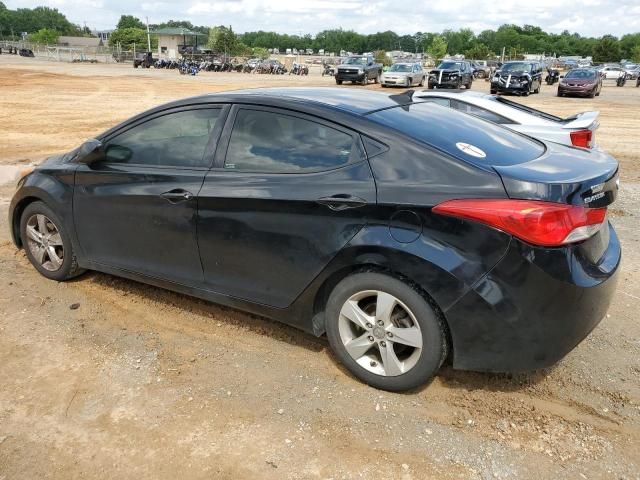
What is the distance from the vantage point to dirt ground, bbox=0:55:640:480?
271 centimetres

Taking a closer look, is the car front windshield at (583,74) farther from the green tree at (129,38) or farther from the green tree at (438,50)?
the green tree at (129,38)

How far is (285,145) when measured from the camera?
3430 mm

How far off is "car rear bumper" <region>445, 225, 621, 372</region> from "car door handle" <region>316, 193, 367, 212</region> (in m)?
0.73

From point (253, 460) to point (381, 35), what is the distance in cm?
18054

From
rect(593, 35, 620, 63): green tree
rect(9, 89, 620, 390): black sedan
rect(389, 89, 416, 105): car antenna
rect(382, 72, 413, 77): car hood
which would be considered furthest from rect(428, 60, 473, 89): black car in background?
rect(593, 35, 620, 63): green tree

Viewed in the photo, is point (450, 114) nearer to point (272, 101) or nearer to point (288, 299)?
point (272, 101)

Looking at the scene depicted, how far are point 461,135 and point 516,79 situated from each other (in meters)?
29.4

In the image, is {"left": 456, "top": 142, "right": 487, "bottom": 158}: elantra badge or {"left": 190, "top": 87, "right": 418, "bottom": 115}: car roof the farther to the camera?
{"left": 190, "top": 87, "right": 418, "bottom": 115}: car roof

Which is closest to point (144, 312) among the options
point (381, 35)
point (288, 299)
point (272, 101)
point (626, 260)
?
point (288, 299)

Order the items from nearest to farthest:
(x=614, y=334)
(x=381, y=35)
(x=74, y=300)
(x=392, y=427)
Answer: (x=392, y=427) < (x=614, y=334) < (x=74, y=300) < (x=381, y=35)

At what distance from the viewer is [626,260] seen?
5508 millimetres

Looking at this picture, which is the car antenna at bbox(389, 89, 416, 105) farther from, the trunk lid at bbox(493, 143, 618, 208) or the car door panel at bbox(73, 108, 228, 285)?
the car door panel at bbox(73, 108, 228, 285)

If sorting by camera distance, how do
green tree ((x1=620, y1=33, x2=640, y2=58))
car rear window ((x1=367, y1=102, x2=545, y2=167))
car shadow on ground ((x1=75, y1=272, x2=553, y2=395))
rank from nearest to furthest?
car rear window ((x1=367, y1=102, x2=545, y2=167)) < car shadow on ground ((x1=75, y1=272, x2=553, y2=395)) < green tree ((x1=620, y1=33, x2=640, y2=58))

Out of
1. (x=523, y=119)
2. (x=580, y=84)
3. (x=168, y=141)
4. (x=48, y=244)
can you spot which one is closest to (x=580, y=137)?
(x=523, y=119)
